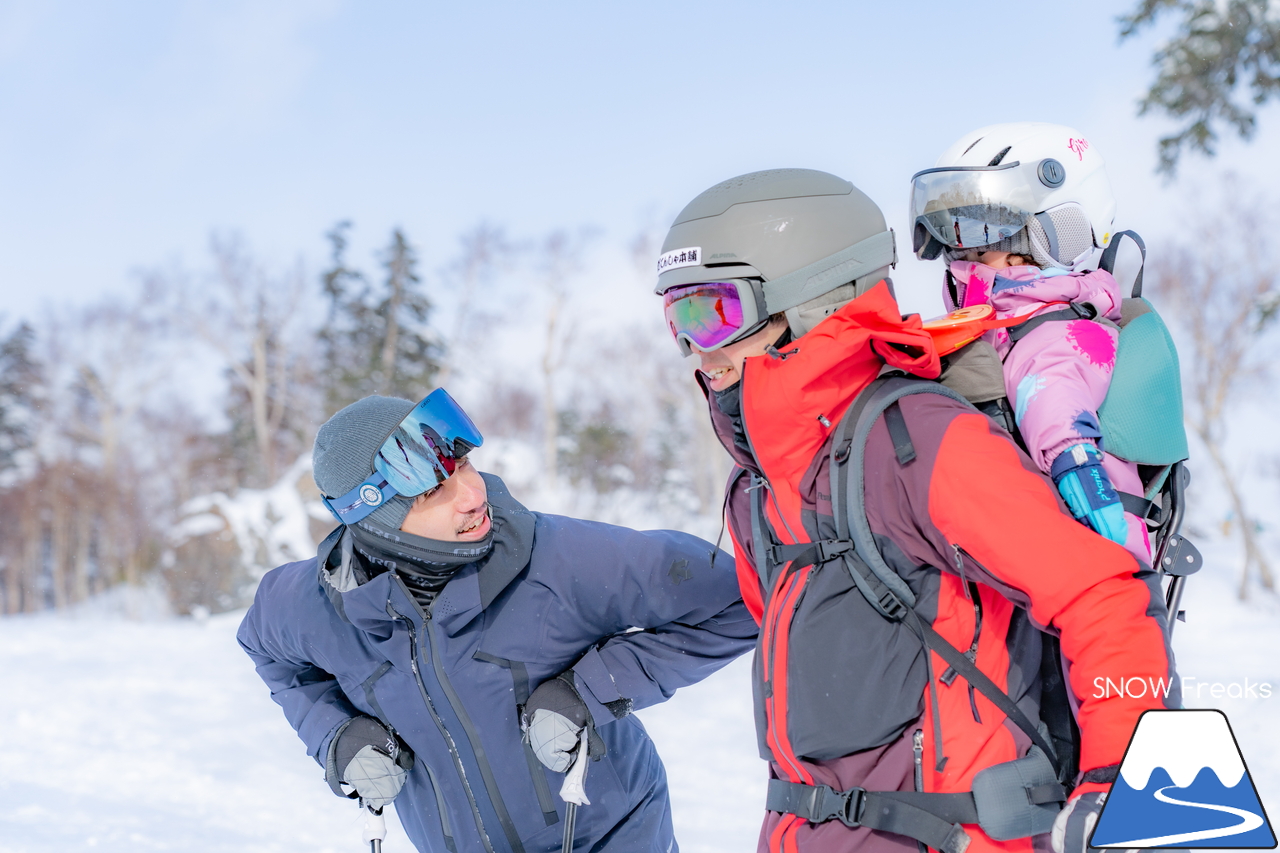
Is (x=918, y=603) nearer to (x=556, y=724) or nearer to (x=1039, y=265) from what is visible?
(x=1039, y=265)

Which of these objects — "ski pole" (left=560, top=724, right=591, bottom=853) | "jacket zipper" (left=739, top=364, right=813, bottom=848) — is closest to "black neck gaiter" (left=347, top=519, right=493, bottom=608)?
"ski pole" (left=560, top=724, right=591, bottom=853)

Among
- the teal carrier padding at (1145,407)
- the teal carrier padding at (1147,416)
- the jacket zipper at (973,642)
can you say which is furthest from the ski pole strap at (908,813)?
the teal carrier padding at (1145,407)

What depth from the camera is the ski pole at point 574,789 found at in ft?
7.97

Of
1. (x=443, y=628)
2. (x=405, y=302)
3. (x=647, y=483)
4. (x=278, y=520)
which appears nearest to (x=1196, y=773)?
(x=443, y=628)

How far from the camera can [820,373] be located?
5.44 ft

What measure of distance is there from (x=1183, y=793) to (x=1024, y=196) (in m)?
1.41

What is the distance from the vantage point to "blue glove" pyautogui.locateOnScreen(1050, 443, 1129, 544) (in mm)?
1673

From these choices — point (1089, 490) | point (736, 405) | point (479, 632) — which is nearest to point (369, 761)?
point (479, 632)

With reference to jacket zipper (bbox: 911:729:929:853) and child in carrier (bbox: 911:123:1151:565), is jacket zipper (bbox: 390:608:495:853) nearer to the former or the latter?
jacket zipper (bbox: 911:729:929:853)

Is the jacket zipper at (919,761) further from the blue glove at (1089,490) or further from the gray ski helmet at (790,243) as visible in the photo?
the gray ski helmet at (790,243)

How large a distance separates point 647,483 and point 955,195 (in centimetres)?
3357

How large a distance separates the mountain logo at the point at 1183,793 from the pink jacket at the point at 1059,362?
417 mm

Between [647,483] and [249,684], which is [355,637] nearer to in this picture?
[249,684]

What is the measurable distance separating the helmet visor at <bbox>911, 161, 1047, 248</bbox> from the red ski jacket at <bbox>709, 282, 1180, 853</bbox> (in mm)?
652
